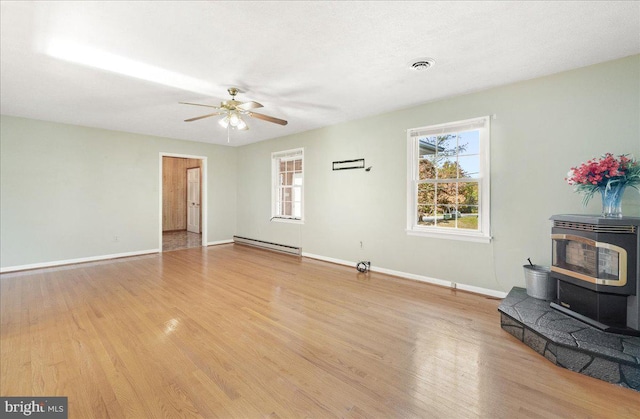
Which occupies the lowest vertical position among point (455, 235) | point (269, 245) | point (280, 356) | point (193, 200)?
point (280, 356)

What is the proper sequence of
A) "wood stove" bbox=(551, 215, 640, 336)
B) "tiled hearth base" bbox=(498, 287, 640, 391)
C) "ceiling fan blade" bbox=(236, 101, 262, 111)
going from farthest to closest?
"ceiling fan blade" bbox=(236, 101, 262, 111) < "wood stove" bbox=(551, 215, 640, 336) < "tiled hearth base" bbox=(498, 287, 640, 391)

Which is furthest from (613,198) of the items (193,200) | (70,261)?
(193,200)

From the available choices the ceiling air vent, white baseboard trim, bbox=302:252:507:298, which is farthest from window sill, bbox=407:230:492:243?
the ceiling air vent

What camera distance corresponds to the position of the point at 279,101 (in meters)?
4.06

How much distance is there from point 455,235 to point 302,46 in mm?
3062

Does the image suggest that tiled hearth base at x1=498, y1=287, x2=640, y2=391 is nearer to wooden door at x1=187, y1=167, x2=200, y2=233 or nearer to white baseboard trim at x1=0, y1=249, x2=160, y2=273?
white baseboard trim at x1=0, y1=249, x2=160, y2=273

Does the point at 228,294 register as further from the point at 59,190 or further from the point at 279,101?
the point at 59,190

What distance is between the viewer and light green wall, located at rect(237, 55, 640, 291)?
291 centimetres

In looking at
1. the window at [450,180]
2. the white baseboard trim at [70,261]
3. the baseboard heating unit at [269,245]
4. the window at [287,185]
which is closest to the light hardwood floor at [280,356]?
the window at [450,180]

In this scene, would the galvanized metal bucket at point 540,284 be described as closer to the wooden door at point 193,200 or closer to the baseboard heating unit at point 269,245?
the baseboard heating unit at point 269,245

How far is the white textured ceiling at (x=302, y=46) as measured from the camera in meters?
2.09

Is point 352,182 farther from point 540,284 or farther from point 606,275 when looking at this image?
point 606,275

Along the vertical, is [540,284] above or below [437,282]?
above

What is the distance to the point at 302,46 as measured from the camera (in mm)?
2572
